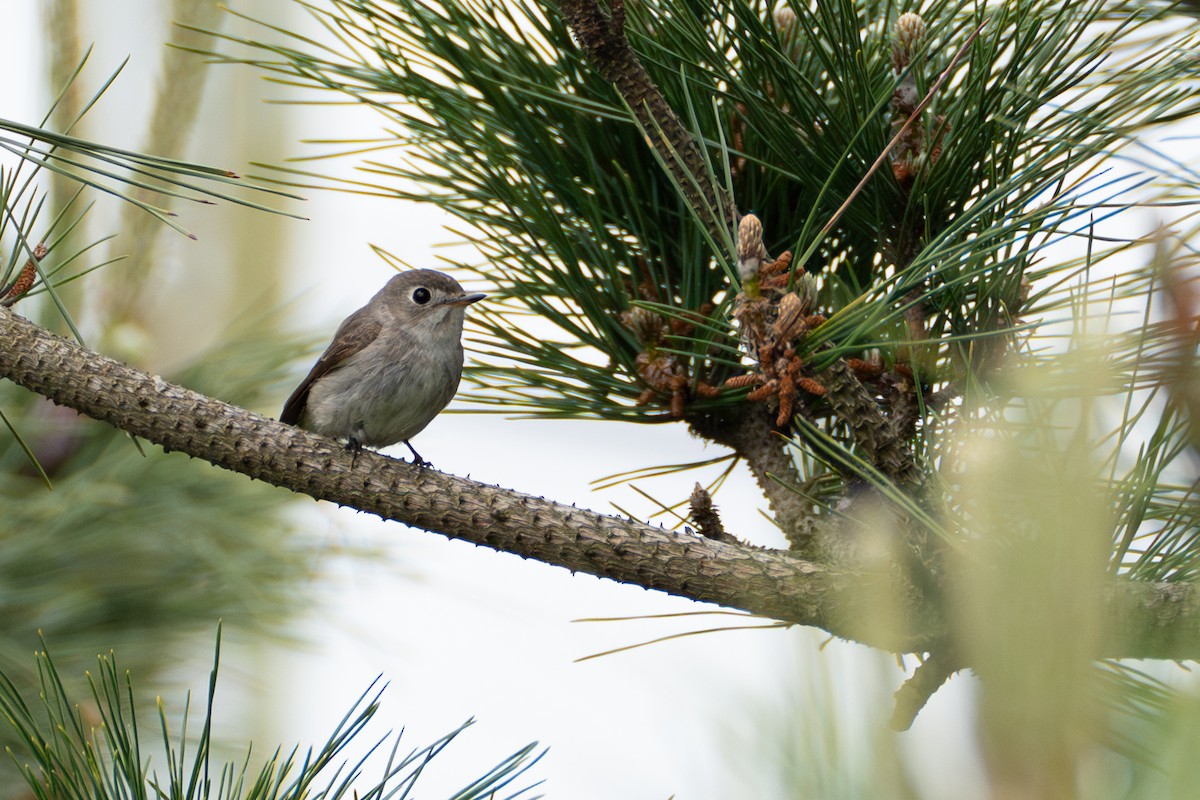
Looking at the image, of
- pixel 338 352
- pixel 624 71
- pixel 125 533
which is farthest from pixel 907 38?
pixel 338 352

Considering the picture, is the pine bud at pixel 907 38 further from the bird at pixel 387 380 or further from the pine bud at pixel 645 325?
the bird at pixel 387 380

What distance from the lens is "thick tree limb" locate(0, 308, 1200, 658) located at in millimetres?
1296

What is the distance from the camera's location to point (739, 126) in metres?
1.68

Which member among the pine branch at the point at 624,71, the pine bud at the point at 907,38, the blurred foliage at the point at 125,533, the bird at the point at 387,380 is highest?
the pine bud at the point at 907,38

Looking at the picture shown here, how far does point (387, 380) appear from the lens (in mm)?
2795

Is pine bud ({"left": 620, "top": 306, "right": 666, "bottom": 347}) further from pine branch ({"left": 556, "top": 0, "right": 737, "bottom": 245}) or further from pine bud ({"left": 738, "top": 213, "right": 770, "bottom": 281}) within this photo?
pine bud ({"left": 738, "top": 213, "right": 770, "bottom": 281})

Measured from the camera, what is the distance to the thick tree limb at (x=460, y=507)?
1296 millimetres

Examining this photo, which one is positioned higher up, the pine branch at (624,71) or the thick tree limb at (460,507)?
the pine branch at (624,71)

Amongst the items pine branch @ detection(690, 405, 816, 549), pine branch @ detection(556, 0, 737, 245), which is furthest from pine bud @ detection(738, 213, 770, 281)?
pine branch @ detection(690, 405, 816, 549)

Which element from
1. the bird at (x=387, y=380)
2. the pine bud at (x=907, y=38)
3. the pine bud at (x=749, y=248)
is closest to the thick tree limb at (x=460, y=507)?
the pine bud at (x=749, y=248)

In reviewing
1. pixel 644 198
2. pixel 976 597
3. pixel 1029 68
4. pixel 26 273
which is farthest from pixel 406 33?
pixel 976 597

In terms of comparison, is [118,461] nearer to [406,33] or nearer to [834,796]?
[406,33]

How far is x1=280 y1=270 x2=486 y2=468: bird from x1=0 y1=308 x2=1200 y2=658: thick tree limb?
1202mm

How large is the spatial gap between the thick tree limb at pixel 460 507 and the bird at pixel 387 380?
120 centimetres
